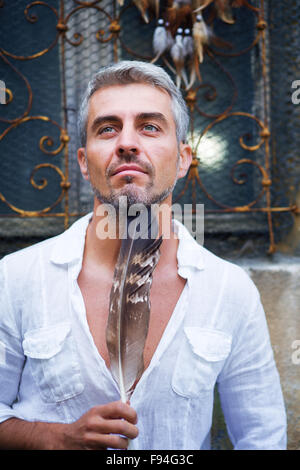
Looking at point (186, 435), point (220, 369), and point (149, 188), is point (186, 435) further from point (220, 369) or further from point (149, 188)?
point (149, 188)

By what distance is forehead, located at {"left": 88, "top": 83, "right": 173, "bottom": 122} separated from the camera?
3.84 ft

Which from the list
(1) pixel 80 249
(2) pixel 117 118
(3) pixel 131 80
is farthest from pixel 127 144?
(1) pixel 80 249

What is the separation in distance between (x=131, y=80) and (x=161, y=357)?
94 centimetres

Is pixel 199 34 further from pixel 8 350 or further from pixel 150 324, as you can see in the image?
pixel 8 350

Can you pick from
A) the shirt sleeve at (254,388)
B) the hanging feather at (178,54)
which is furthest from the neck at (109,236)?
the hanging feather at (178,54)

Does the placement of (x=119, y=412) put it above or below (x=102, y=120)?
below

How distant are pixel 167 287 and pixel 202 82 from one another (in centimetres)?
129

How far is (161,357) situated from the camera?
1.20m

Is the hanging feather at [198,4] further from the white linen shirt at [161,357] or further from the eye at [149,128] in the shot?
the white linen shirt at [161,357]

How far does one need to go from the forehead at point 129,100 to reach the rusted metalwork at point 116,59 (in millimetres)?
672

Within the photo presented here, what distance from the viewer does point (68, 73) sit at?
1.96 metres

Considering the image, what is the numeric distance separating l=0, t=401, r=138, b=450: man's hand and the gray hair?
0.90 m

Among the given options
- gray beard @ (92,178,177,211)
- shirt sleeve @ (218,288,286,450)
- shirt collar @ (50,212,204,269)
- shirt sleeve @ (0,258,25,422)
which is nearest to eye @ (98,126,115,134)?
gray beard @ (92,178,177,211)
